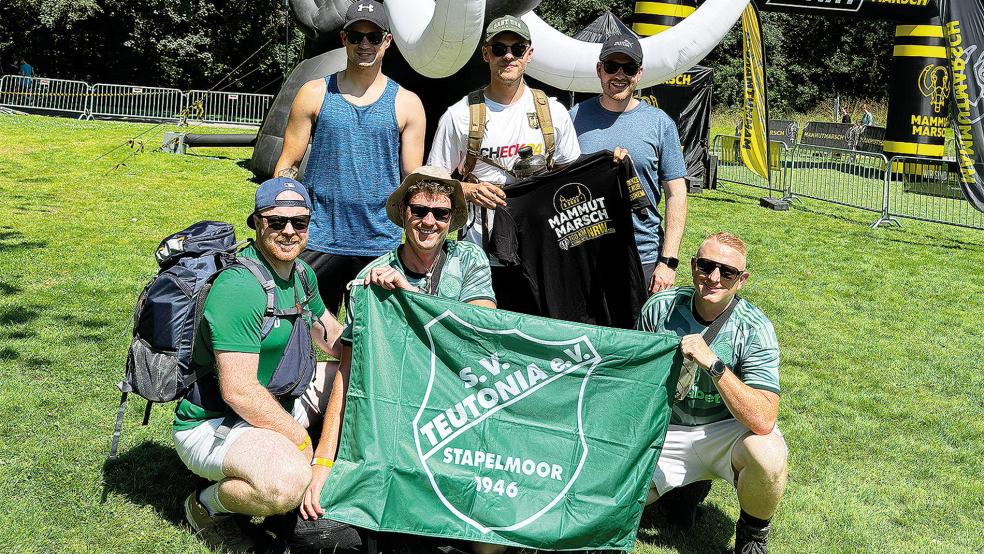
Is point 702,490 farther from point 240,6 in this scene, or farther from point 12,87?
point 240,6

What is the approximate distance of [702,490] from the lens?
4105mm

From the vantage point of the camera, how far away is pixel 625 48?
4.12 m

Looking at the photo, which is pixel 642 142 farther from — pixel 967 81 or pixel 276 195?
pixel 967 81

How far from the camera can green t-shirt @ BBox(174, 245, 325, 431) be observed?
3240 millimetres

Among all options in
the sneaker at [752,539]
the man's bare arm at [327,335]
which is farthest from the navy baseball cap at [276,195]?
the sneaker at [752,539]

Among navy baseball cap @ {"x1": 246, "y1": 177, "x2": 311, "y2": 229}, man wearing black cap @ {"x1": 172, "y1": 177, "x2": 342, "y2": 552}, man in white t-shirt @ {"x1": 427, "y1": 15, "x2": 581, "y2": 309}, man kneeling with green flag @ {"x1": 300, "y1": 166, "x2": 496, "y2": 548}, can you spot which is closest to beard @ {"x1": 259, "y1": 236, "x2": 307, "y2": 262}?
man wearing black cap @ {"x1": 172, "y1": 177, "x2": 342, "y2": 552}

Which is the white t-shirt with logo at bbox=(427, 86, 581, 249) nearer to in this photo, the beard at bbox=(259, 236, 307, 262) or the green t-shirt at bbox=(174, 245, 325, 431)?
the beard at bbox=(259, 236, 307, 262)

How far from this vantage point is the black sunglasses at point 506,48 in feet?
12.8

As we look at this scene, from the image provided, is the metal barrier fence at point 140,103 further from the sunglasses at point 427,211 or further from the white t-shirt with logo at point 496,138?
the sunglasses at point 427,211

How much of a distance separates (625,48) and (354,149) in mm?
1346

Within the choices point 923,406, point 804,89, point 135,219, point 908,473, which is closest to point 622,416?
point 908,473

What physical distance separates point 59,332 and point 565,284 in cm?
385

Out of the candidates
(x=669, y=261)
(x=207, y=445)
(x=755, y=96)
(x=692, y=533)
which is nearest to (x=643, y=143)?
(x=669, y=261)

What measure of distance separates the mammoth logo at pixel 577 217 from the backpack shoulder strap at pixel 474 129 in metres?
0.43
